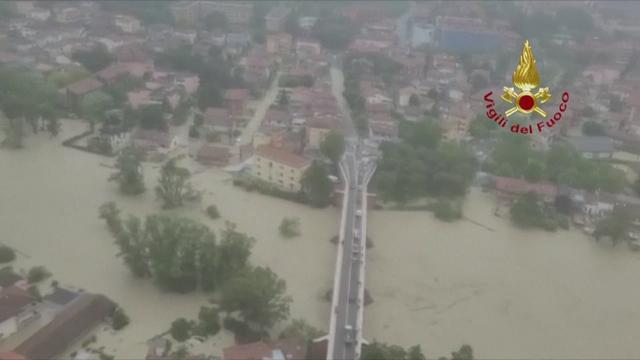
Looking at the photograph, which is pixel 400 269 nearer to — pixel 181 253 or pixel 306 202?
pixel 306 202

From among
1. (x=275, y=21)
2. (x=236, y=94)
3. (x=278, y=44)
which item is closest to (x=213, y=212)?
(x=236, y=94)

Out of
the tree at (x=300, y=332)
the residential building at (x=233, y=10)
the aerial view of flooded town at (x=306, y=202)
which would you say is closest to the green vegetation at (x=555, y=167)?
the aerial view of flooded town at (x=306, y=202)

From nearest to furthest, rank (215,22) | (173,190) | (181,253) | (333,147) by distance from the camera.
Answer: (181,253), (173,190), (333,147), (215,22)

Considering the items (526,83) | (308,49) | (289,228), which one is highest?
(526,83)

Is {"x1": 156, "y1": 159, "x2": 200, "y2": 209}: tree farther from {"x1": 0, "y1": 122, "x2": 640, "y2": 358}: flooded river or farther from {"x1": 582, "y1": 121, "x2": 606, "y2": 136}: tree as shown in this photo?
{"x1": 582, "y1": 121, "x2": 606, "y2": 136}: tree

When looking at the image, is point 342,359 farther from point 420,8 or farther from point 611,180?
point 420,8

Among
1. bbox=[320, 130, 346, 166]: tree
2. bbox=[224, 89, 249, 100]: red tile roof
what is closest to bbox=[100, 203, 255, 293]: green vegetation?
bbox=[320, 130, 346, 166]: tree

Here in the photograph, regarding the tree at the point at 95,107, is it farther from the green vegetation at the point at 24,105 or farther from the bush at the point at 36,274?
the bush at the point at 36,274
